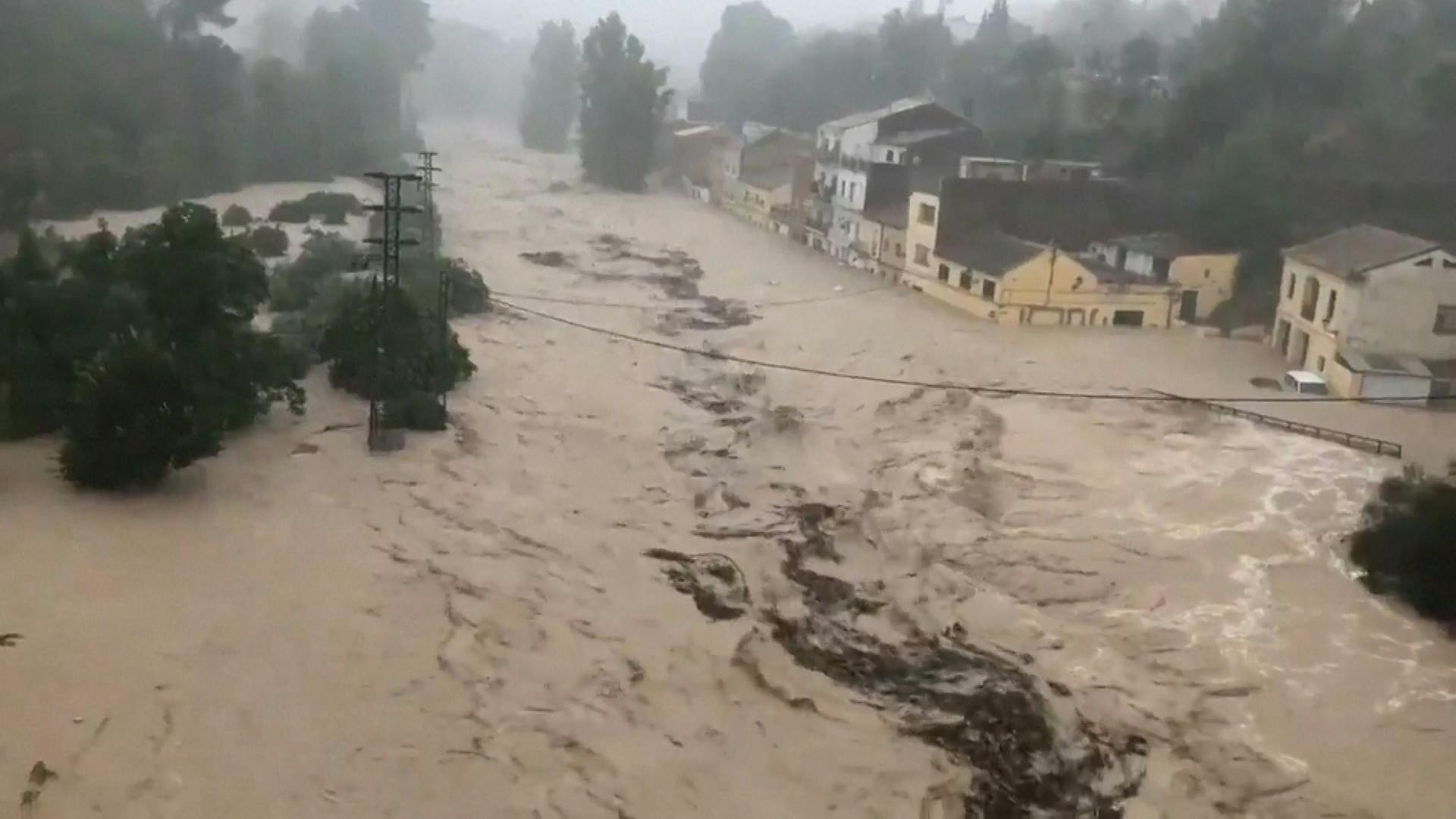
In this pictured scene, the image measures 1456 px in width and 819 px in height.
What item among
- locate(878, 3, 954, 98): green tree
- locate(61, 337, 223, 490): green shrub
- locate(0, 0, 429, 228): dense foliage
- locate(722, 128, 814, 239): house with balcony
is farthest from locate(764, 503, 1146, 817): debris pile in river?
locate(878, 3, 954, 98): green tree

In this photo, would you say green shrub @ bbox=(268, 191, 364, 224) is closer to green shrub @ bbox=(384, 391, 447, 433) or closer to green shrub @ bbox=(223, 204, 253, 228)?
green shrub @ bbox=(223, 204, 253, 228)

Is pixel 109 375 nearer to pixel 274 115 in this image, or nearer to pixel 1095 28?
pixel 274 115

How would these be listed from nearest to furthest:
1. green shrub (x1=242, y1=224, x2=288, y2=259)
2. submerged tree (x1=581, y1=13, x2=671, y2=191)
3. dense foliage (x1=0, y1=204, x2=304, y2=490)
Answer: dense foliage (x1=0, y1=204, x2=304, y2=490)
green shrub (x1=242, y1=224, x2=288, y2=259)
submerged tree (x1=581, y1=13, x2=671, y2=191)

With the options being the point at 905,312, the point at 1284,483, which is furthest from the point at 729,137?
the point at 1284,483

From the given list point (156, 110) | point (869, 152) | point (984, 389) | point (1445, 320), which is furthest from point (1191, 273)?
point (156, 110)

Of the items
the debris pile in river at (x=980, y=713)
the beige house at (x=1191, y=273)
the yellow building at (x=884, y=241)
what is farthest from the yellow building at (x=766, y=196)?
the debris pile in river at (x=980, y=713)

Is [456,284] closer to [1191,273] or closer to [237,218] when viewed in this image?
[237,218]
